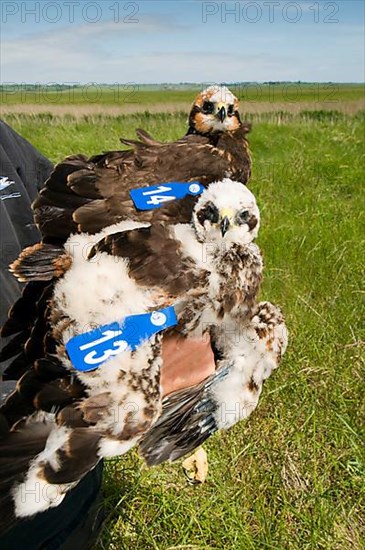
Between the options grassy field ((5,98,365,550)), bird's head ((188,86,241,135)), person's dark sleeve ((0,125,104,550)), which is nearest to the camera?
person's dark sleeve ((0,125,104,550))

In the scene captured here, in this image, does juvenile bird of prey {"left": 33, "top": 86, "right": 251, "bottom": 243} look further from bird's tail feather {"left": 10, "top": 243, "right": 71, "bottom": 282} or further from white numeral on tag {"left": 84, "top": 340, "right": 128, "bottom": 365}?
white numeral on tag {"left": 84, "top": 340, "right": 128, "bottom": 365}

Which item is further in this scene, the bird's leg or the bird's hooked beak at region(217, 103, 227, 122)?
the bird's hooked beak at region(217, 103, 227, 122)

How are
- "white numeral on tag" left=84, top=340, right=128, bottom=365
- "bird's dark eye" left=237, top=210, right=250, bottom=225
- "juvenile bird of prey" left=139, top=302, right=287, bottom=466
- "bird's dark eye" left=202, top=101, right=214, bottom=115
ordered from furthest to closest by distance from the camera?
"bird's dark eye" left=202, top=101, right=214, bottom=115
"bird's dark eye" left=237, top=210, right=250, bottom=225
"juvenile bird of prey" left=139, top=302, right=287, bottom=466
"white numeral on tag" left=84, top=340, right=128, bottom=365

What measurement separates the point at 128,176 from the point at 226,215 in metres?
0.79

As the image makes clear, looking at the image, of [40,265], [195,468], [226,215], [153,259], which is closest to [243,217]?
[226,215]

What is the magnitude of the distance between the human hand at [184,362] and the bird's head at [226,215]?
0.42m

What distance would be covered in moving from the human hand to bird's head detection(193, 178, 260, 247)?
16.5 inches

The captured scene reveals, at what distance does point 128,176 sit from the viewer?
3.26 meters

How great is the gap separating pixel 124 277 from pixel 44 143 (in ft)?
33.6

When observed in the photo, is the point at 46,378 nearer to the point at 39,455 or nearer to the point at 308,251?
the point at 39,455

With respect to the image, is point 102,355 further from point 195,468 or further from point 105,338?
point 195,468

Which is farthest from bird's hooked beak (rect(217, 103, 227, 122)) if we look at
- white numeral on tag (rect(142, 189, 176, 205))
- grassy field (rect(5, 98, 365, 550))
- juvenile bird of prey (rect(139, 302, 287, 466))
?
juvenile bird of prey (rect(139, 302, 287, 466))

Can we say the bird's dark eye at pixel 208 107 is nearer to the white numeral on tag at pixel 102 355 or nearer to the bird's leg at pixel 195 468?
the bird's leg at pixel 195 468

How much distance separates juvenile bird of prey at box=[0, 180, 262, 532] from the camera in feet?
6.98
